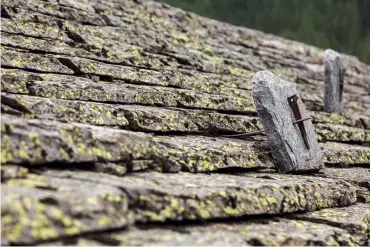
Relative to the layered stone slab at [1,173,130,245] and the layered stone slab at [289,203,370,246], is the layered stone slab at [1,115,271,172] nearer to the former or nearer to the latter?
the layered stone slab at [1,173,130,245]

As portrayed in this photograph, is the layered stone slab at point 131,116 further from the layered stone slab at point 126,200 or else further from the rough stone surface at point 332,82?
the rough stone surface at point 332,82

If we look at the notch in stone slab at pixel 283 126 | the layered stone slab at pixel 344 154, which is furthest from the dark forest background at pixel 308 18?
the notch in stone slab at pixel 283 126

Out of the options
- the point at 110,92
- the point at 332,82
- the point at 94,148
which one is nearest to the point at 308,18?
the point at 332,82

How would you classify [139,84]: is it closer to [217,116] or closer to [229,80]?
[217,116]

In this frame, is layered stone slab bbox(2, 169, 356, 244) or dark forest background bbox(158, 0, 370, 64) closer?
layered stone slab bbox(2, 169, 356, 244)

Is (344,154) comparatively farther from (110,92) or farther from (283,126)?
(110,92)

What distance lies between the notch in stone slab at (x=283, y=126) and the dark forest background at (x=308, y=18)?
1389 centimetres

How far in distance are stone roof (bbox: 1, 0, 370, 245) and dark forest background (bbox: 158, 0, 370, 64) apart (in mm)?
12640

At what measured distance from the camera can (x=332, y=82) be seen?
17.7 feet

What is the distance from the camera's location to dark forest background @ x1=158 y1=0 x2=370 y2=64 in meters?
17.5

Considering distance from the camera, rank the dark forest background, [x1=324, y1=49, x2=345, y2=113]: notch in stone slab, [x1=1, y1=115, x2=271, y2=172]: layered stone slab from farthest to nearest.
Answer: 1. the dark forest background
2. [x1=324, y1=49, x2=345, y2=113]: notch in stone slab
3. [x1=1, y1=115, x2=271, y2=172]: layered stone slab

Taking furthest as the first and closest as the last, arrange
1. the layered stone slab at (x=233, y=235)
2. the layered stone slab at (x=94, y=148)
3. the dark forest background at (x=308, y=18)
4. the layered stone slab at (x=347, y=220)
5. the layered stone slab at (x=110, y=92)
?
the dark forest background at (x=308, y=18) < the layered stone slab at (x=110, y=92) < the layered stone slab at (x=347, y=220) < the layered stone slab at (x=94, y=148) < the layered stone slab at (x=233, y=235)

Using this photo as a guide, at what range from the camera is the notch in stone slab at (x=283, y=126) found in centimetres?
310

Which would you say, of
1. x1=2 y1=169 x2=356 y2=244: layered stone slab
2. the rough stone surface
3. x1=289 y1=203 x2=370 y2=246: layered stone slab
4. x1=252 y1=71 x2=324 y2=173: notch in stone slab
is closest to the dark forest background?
the rough stone surface
